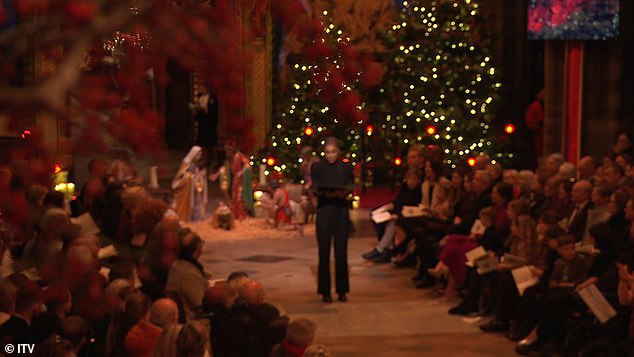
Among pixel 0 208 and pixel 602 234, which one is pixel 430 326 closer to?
pixel 602 234

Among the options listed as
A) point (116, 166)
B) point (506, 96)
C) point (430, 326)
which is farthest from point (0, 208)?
point (506, 96)

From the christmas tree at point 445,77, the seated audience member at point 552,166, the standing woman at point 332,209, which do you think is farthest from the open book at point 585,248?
the christmas tree at point 445,77

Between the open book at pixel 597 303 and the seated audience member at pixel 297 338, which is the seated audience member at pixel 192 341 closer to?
the seated audience member at pixel 297 338

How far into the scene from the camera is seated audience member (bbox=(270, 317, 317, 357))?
7086 millimetres

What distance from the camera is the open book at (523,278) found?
34.4ft

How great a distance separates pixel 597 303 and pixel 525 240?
1797 mm

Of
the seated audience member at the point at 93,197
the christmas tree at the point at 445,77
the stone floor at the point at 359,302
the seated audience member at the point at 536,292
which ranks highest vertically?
the christmas tree at the point at 445,77

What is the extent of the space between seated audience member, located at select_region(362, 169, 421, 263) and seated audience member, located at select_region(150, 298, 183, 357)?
7412 mm

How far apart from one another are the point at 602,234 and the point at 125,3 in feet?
23.2

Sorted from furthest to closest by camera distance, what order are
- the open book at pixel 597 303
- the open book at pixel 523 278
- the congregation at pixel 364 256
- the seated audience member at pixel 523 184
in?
the seated audience member at pixel 523 184 → the open book at pixel 523 278 → the open book at pixel 597 303 → the congregation at pixel 364 256

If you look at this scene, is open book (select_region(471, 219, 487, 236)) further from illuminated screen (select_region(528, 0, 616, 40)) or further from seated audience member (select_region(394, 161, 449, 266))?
illuminated screen (select_region(528, 0, 616, 40))

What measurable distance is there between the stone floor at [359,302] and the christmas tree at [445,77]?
139 inches

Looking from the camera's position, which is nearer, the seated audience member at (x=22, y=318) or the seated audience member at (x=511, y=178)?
the seated audience member at (x=22, y=318)

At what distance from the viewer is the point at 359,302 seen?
41.3 feet
